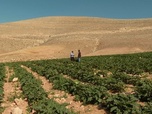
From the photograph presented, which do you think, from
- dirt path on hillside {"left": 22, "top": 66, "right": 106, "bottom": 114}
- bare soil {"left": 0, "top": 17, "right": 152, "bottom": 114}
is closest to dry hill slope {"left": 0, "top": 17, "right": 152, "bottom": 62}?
bare soil {"left": 0, "top": 17, "right": 152, "bottom": 114}

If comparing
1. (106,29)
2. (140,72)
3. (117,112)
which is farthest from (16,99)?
(106,29)

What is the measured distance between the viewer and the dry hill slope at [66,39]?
201 ft

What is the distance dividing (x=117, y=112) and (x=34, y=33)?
100105 millimetres

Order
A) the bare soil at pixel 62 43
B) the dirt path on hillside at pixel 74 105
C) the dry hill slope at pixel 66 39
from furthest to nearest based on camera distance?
the dry hill slope at pixel 66 39 < the bare soil at pixel 62 43 < the dirt path on hillside at pixel 74 105

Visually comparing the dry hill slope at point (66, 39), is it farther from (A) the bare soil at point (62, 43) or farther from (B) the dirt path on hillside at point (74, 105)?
(B) the dirt path on hillside at point (74, 105)

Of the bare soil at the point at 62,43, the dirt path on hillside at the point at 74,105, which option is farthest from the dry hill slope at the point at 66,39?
the dirt path on hillside at the point at 74,105

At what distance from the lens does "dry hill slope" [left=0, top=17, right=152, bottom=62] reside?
2415 inches

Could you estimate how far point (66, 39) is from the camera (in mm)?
81500

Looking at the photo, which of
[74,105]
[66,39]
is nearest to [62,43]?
[66,39]

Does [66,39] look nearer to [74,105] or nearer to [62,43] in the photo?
[62,43]

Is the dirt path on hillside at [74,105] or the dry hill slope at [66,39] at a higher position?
the dry hill slope at [66,39]

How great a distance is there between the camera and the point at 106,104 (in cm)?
1170

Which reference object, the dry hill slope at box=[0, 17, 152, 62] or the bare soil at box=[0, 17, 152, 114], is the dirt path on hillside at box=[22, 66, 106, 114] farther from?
the dry hill slope at box=[0, 17, 152, 62]

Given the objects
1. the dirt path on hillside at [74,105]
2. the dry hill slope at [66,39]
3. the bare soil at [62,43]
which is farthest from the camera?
the dry hill slope at [66,39]
